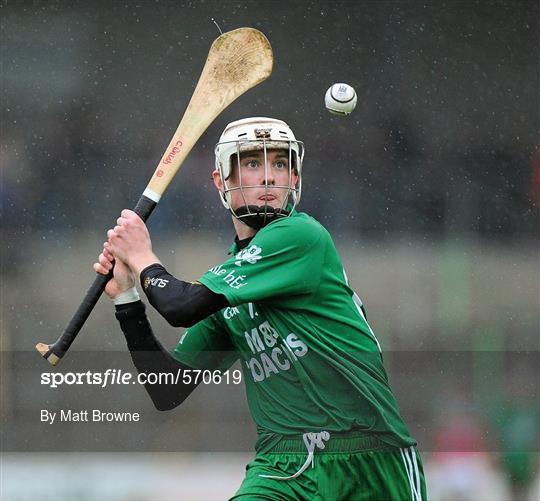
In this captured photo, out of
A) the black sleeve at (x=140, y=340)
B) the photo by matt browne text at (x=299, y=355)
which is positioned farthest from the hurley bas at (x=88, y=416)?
the photo by matt browne text at (x=299, y=355)

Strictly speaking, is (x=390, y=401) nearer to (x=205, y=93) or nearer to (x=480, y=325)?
(x=205, y=93)

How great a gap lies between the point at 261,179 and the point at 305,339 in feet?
1.45

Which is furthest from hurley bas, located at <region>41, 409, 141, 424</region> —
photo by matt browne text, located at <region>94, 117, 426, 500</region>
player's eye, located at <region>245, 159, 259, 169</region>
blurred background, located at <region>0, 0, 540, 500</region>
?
player's eye, located at <region>245, 159, 259, 169</region>

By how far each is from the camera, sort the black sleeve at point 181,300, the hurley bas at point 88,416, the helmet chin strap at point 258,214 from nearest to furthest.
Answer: the black sleeve at point 181,300 < the helmet chin strap at point 258,214 < the hurley bas at point 88,416

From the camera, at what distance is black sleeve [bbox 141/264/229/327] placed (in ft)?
9.27

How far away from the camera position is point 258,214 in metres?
3.01

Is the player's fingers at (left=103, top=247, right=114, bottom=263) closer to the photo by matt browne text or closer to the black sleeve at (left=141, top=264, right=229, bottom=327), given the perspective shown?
the photo by matt browne text

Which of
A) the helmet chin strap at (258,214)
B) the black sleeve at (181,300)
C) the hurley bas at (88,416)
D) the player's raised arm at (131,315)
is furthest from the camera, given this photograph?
the hurley bas at (88,416)

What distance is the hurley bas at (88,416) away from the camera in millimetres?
5113

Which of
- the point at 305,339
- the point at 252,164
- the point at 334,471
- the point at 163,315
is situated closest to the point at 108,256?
the point at 163,315

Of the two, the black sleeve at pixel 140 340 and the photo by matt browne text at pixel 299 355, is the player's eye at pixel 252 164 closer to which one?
the photo by matt browne text at pixel 299 355

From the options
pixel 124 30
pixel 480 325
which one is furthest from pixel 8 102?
pixel 480 325

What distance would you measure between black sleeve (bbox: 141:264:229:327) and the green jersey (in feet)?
0.09

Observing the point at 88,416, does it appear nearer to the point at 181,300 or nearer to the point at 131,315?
the point at 131,315
